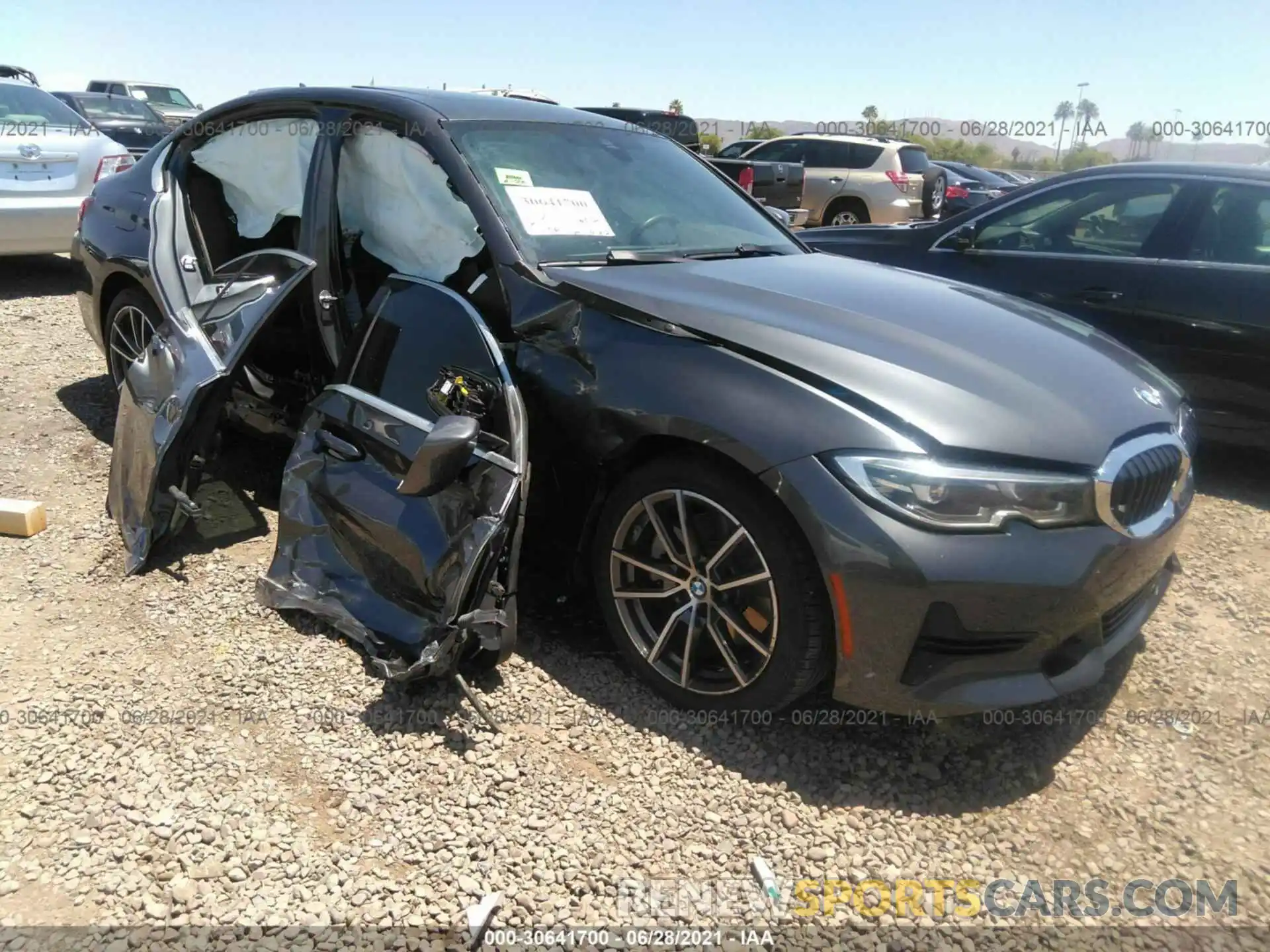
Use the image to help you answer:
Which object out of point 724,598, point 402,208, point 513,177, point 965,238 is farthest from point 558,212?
point 965,238

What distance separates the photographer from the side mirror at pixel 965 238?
205 inches

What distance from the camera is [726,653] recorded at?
2.59 m

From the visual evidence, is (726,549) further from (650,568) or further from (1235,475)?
(1235,475)

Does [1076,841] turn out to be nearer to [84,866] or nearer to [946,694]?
[946,694]

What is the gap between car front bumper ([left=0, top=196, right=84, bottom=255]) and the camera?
23.4 feet

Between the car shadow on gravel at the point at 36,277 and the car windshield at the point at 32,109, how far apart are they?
3.78 ft

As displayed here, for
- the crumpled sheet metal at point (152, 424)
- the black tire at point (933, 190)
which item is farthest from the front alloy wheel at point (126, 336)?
the black tire at point (933, 190)

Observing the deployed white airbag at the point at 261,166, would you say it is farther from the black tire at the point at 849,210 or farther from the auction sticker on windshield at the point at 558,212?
the black tire at the point at 849,210

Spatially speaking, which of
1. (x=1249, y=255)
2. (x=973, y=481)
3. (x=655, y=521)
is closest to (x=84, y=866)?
(x=655, y=521)

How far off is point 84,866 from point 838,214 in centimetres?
1391

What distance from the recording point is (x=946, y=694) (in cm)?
232

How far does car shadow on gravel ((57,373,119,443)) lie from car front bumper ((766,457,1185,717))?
3922 millimetres

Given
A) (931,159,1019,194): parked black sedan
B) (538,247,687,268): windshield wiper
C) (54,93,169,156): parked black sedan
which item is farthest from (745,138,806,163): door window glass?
(538,247,687,268): windshield wiper

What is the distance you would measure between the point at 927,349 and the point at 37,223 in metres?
7.49
